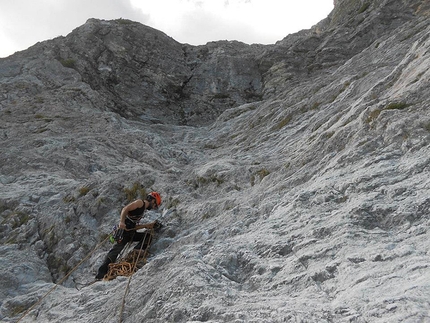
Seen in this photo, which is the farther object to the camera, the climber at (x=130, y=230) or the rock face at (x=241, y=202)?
the climber at (x=130, y=230)

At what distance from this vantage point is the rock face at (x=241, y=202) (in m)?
5.82

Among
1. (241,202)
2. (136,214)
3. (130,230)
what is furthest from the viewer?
(136,214)

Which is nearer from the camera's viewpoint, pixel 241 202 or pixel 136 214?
pixel 241 202

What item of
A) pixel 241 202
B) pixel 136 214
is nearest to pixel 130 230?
pixel 136 214

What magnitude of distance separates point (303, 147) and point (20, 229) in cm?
974

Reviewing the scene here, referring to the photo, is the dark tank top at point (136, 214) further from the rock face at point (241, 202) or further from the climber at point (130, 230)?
the rock face at point (241, 202)

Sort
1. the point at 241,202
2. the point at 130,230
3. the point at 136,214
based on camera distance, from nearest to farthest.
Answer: the point at 241,202
the point at 130,230
the point at 136,214

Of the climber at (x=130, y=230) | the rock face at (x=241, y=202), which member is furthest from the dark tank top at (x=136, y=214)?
the rock face at (x=241, y=202)

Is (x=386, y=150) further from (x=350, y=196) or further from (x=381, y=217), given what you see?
(x=381, y=217)

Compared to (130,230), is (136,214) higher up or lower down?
higher up

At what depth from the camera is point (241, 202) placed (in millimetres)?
10516

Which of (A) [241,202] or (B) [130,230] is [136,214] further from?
(A) [241,202]

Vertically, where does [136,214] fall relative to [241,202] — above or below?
above

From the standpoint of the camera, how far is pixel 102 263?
35.1 ft
